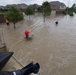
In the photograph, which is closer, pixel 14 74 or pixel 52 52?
pixel 14 74

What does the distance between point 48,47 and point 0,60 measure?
622cm

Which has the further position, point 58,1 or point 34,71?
point 58,1

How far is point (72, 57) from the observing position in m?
8.50

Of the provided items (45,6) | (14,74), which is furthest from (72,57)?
(45,6)

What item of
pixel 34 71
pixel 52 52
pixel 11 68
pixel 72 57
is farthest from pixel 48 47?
pixel 34 71

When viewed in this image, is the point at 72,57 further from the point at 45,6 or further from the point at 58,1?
the point at 58,1

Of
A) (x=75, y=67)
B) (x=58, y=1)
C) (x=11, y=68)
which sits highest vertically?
(x=58, y=1)

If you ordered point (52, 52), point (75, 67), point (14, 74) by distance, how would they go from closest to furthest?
point (14, 74)
point (75, 67)
point (52, 52)

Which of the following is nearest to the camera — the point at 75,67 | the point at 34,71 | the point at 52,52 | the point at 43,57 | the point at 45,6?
the point at 34,71

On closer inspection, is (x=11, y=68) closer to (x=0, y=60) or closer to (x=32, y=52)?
(x=0, y=60)

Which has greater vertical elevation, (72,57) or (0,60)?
(0,60)

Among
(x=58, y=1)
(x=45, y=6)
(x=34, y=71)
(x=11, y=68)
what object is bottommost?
(x=11, y=68)

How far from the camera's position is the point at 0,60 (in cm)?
486

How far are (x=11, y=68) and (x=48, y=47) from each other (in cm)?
Result: 528
